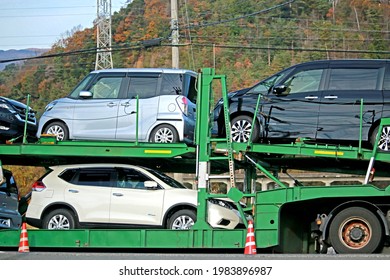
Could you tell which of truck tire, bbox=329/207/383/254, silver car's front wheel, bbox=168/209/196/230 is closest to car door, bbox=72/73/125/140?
silver car's front wheel, bbox=168/209/196/230

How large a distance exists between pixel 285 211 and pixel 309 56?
31.9 metres

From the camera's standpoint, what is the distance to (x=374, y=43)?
125ft

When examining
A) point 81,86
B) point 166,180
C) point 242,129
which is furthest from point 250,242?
point 81,86

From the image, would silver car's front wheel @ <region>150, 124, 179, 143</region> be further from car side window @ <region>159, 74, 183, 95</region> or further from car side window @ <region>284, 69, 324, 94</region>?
car side window @ <region>284, 69, 324, 94</region>

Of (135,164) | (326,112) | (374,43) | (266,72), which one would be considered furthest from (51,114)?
(374,43)

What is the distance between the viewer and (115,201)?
10352 millimetres

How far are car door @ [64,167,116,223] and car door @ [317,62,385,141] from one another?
10.4 feet

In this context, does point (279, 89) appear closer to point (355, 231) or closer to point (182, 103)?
point (182, 103)

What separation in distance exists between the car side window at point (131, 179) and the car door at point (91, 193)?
12cm

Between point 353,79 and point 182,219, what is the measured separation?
3282mm

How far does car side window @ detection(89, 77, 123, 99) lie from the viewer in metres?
11.7

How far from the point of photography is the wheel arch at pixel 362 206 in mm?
9250

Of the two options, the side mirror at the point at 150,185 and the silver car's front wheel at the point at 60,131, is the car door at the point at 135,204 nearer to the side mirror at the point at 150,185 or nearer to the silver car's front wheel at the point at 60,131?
the side mirror at the point at 150,185
